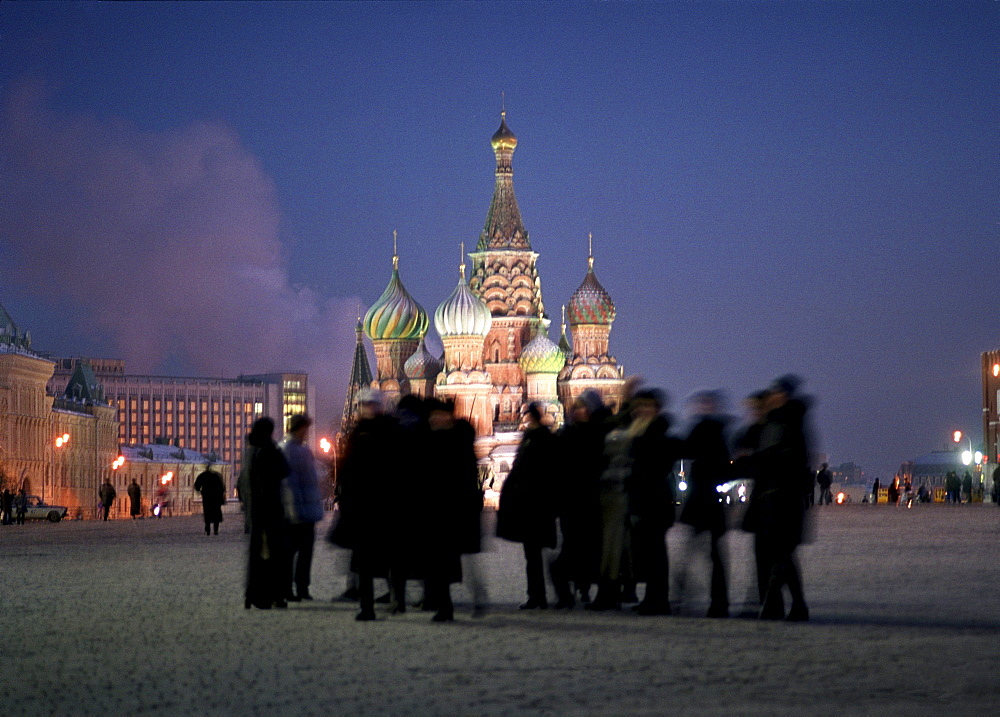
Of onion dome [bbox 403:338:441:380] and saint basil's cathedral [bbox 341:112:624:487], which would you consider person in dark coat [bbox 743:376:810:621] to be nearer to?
saint basil's cathedral [bbox 341:112:624:487]

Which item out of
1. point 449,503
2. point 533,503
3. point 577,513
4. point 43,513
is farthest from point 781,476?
point 43,513

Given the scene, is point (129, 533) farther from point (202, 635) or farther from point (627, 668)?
point (627, 668)

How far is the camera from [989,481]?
3652 inches

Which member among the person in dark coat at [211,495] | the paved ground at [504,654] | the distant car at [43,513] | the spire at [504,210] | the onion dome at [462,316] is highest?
the spire at [504,210]

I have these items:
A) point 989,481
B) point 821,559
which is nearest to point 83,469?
point 989,481

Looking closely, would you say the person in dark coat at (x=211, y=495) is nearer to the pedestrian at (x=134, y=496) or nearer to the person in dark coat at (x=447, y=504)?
the pedestrian at (x=134, y=496)

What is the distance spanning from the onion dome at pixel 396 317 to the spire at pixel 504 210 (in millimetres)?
6998

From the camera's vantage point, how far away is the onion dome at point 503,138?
137 meters

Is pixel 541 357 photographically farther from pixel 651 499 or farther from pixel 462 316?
pixel 651 499

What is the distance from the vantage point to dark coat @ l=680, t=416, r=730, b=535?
14203 millimetres

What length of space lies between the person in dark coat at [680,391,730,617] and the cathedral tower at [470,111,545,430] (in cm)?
11021

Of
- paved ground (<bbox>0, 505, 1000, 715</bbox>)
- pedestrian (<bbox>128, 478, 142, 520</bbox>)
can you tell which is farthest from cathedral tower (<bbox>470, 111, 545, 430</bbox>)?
paved ground (<bbox>0, 505, 1000, 715</bbox>)

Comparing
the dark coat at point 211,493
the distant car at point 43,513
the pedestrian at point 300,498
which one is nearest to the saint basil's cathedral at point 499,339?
the distant car at point 43,513

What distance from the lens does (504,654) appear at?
37.7 feet
